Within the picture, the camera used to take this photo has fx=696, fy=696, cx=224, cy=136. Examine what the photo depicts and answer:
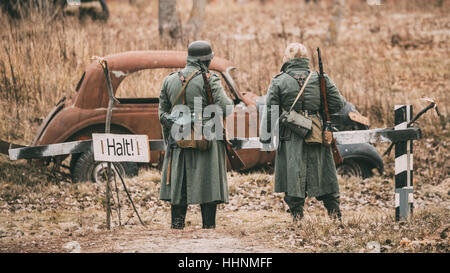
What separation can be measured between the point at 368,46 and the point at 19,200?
12226 mm

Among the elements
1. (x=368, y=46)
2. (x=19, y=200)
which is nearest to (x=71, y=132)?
(x=19, y=200)

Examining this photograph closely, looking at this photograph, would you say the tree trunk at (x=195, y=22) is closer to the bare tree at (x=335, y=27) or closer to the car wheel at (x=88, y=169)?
the bare tree at (x=335, y=27)

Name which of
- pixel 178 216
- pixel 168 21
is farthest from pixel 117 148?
pixel 168 21

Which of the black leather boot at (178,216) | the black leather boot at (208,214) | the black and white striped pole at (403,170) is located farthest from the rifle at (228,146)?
the black and white striped pole at (403,170)

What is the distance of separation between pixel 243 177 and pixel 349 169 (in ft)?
4.94

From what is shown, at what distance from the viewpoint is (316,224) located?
6.71m

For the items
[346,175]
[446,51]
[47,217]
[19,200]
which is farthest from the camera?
[446,51]

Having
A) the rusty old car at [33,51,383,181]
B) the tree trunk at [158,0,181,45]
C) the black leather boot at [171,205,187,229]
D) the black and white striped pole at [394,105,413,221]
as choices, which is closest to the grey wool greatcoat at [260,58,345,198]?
the black and white striped pole at [394,105,413,221]

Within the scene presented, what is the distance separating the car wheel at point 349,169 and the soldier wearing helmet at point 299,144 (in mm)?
2620

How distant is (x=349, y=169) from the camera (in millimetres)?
9766

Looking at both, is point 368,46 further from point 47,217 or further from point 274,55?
point 47,217

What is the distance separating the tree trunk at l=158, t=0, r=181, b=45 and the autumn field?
73cm

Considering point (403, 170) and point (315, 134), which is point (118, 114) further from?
point (403, 170)

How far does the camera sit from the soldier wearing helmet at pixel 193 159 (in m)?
6.65
